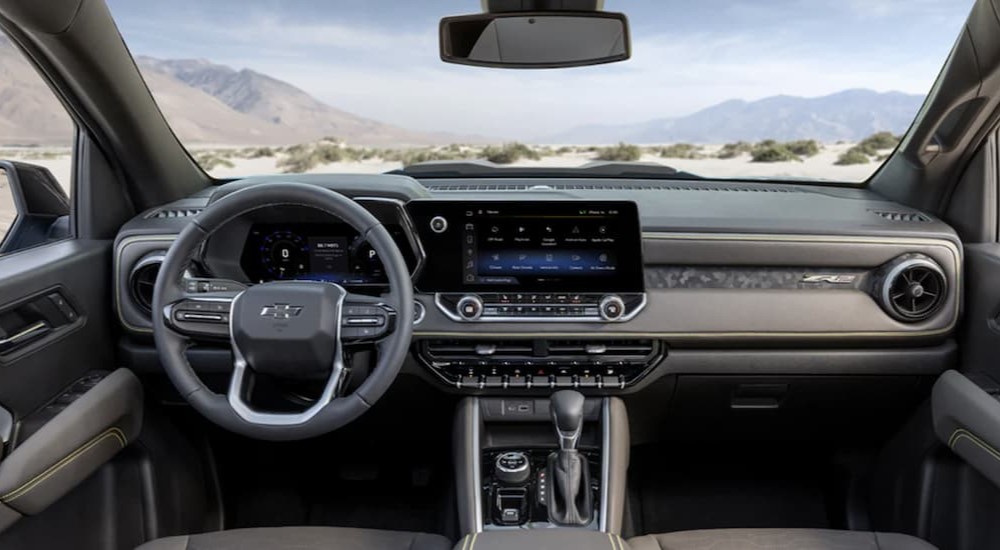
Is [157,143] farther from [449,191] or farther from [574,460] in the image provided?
[574,460]

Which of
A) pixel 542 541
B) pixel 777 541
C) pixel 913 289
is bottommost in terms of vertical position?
pixel 777 541

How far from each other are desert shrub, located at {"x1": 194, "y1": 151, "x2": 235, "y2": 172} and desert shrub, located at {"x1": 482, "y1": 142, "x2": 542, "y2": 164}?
3.69 feet

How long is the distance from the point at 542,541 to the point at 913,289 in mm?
1551

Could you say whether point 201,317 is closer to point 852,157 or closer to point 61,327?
point 61,327

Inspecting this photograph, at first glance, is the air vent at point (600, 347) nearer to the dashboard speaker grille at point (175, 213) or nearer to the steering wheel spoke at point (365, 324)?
the steering wheel spoke at point (365, 324)

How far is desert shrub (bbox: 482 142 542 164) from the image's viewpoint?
3.53 meters

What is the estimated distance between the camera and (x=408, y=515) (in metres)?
3.46

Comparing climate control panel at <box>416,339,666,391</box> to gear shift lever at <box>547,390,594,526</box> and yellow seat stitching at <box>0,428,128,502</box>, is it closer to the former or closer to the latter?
gear shift lever at <box>547,390,594,526</box>

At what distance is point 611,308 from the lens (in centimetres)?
274

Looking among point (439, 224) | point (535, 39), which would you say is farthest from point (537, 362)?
point (535, 39)

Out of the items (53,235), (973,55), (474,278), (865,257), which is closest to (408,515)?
(474,278)

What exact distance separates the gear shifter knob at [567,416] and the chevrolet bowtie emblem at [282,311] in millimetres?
908

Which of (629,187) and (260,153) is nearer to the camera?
(629,187)

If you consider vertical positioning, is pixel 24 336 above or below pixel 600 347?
above
